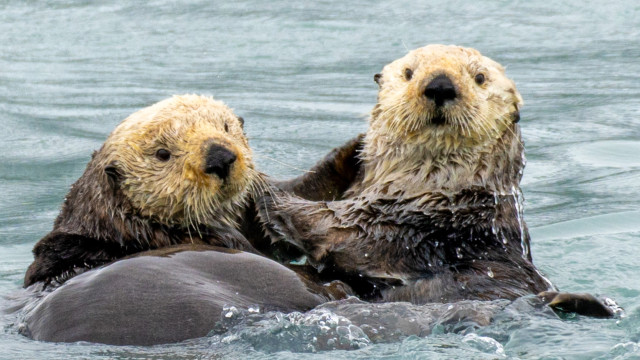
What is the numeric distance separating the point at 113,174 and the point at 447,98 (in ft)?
5.31

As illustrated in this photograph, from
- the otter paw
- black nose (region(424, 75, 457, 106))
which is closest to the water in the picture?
the otter paw

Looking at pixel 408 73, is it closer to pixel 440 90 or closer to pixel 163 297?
pixel 440 90

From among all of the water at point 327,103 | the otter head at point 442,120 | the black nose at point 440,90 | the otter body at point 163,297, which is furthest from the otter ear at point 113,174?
the black nose at point 440,90

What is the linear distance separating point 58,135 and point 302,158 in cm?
232

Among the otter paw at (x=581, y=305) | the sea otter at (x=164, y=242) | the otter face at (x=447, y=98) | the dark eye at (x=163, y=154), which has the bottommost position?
the otter paw at (x=581, y=305)

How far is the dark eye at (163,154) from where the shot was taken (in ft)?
16.2

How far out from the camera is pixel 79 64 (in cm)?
1194

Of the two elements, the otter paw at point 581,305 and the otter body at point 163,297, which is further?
the otter paw at point 581,305

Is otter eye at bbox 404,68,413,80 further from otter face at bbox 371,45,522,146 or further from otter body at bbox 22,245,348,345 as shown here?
otter body at bbox 22,245,348,345

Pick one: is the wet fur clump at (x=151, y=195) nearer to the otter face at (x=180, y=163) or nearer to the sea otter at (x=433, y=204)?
the otter face at (x=180, y=163)

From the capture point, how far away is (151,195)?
4930 millimetres

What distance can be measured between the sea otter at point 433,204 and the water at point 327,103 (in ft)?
1.43

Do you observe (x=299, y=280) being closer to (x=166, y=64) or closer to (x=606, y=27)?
(x=166, y=64)

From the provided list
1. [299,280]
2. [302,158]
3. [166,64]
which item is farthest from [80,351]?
[166,64]
